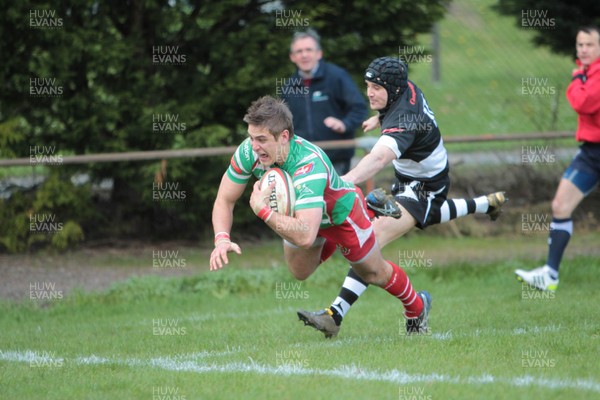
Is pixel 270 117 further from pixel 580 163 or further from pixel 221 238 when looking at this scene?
pixel 580 163

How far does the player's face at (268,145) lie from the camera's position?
19.2ft

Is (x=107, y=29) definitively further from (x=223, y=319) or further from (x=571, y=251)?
(x=571, y=251)

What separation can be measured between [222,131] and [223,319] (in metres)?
3.37

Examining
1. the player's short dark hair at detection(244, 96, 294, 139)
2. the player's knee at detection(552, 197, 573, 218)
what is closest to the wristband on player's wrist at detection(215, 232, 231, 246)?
the player's short dark hair at detection(244, 96, 294, 139)

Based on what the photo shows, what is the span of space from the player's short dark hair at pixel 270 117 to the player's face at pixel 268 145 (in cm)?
3

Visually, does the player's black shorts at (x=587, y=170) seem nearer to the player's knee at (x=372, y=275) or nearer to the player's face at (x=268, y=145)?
the player's knee at (x=372, y=275)

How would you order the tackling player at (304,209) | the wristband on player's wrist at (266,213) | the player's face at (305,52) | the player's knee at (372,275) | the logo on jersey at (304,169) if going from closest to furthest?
1. the wristband on player's wrist at (266,213)
2. the tackling player at (304,209)
3. the logo on jersey at (304,169)
4. the player's knee at (372,275)
5. the player's face at (305,52)

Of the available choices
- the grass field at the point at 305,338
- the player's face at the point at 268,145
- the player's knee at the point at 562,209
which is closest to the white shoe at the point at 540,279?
the grass field at the point at 305,338

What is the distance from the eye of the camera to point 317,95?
34.2ft

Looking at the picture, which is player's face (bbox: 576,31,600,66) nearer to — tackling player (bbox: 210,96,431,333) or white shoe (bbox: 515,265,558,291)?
white shoe (bbox: 515,265,558,291)

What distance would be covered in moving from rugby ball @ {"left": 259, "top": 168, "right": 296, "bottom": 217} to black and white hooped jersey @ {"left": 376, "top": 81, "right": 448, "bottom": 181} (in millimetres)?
1114

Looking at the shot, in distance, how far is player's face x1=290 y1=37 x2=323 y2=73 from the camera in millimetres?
10180

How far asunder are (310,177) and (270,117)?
0.46m

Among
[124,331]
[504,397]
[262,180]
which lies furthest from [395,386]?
[124,331]
